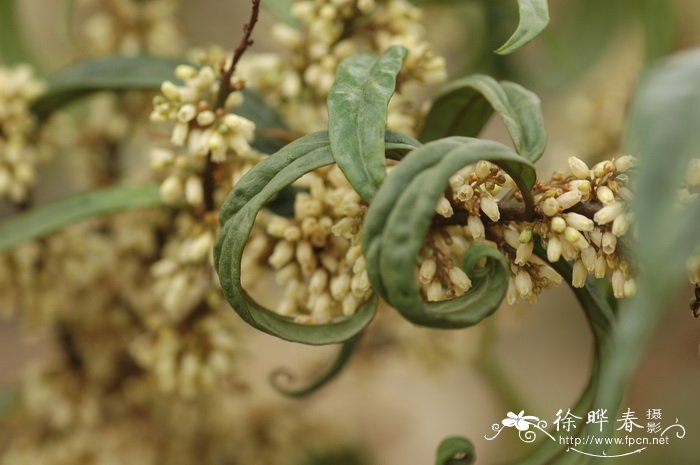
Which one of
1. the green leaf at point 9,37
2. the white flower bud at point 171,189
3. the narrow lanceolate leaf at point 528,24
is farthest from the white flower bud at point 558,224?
the green leaf at point 9,37

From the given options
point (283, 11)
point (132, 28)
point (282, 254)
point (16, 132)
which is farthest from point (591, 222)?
point (132, 28)

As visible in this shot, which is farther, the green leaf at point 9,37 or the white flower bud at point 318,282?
the green leaf at point 9,37

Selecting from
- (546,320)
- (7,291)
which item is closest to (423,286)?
(7,291)

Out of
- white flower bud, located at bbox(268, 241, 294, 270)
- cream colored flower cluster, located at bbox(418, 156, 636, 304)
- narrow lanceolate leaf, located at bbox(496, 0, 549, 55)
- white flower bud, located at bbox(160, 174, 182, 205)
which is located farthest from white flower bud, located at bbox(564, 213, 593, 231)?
white flower bud, located at bbox(160, 174, 182, 205)

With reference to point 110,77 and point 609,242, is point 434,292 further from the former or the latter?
point 110,77

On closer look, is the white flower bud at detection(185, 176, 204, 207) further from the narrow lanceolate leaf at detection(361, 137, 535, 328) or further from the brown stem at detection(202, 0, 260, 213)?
the narrow lanceolate leaf at detection(361, 137, 535, 328)

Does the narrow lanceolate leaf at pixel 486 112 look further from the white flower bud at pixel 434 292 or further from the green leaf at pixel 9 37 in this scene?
the green leaf at pixel 9 37

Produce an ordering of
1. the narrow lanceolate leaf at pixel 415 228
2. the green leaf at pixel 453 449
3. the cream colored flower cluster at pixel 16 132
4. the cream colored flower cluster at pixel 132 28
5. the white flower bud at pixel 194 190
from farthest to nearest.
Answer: the cream colored flower cluster at pixel 132 28 → the cream colored flower cluster at pixel 16 132 → the white flower bud at pixel 194 190 → the green leaf at pixel 453 449 → the narrow lanceolate leaf at pixel 415 228
